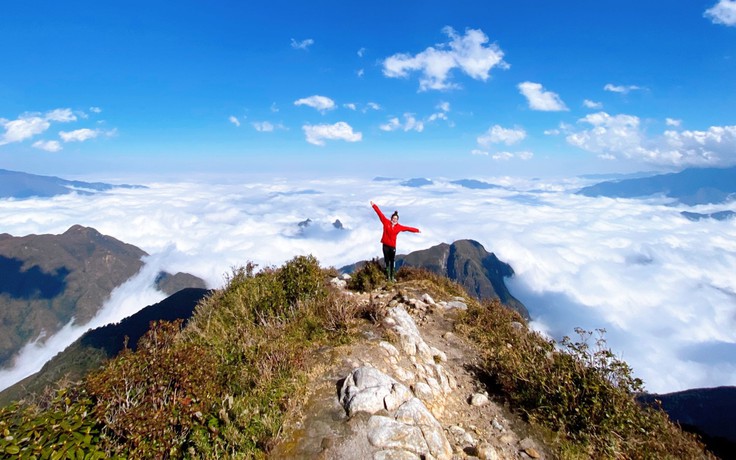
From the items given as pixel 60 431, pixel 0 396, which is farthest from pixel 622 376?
pixel 0 396

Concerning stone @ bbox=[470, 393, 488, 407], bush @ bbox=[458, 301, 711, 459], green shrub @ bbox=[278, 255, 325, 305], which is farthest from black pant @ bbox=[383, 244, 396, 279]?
stone @ bbox=[470, 393, 488, 407]

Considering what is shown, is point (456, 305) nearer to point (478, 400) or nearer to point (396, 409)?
point (478, 400)

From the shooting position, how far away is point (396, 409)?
5.44 m

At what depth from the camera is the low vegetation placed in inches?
162

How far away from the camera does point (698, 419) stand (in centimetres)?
5528

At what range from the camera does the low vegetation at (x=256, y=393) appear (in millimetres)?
4105

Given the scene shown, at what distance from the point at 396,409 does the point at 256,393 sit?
7.43 feet

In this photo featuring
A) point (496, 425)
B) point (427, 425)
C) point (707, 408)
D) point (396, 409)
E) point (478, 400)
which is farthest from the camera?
point (707, 408)

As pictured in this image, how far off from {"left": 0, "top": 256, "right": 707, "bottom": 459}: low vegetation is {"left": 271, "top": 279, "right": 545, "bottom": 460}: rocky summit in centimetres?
35

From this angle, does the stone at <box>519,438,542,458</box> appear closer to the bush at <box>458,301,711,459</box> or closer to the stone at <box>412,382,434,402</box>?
the bush at <box>458,301,711,459</box>

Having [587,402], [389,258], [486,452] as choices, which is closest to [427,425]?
[486,452]

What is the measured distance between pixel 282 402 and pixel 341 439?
3.76 ft

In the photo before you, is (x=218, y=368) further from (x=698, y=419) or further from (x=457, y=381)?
(x=698, y=419)

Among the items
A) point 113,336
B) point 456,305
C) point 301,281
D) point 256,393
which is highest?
point 301,281
